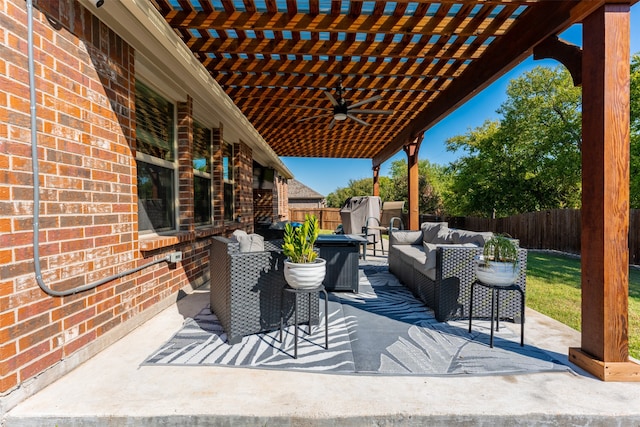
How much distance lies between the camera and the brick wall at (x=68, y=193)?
1661 mm

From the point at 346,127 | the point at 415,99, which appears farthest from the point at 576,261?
the point at 346,127

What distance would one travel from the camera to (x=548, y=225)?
29.6ft

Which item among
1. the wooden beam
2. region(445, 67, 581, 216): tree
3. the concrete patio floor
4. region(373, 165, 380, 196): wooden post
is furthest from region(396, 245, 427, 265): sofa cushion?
region(445, 67, 581, 216): tree

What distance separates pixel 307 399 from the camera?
174 cm

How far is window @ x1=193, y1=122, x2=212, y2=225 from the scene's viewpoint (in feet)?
14.1

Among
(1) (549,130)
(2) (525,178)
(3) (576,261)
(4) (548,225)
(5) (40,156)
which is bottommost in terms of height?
(3) (576,261)

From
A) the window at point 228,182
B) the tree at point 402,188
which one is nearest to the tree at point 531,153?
the tree at point 402,188

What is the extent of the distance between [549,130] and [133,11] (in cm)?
1686

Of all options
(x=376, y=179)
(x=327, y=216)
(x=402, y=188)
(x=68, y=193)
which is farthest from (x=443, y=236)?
(x=402, y=188)

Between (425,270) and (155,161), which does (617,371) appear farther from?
(155,161)

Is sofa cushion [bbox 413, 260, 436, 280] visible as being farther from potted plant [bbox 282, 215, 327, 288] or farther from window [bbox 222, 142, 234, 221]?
window [bbox 222, 142, 234, 221]

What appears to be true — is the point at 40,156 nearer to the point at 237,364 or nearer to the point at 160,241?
the point at 160,241

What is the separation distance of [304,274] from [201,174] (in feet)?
9.49

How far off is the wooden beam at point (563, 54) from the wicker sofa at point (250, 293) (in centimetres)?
266
